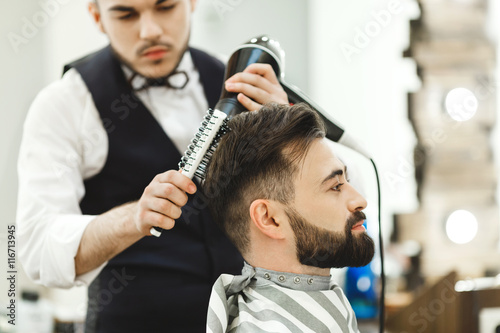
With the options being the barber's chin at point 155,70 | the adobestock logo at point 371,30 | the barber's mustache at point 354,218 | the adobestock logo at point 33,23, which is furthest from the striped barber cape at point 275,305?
the adobestock logo at point 371,30

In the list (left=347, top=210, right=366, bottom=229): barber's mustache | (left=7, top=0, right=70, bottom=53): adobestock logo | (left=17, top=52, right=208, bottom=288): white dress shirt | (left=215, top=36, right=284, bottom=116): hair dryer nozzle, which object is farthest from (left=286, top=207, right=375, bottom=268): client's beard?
(left=7, top=0, right=70, bottom=53): adobestock logo

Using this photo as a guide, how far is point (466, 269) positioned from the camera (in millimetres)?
2652

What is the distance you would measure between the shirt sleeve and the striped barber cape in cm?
44

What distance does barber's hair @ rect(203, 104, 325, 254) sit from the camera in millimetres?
1289

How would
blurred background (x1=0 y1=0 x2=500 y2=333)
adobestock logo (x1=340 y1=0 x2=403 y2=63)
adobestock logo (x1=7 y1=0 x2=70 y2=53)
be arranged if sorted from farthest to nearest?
1. adobestock logo (x1=340 y1=0 x2=403 y2=63)
2. adobestock logo (x1=7 y1=0 x2=70 y2=53)
3. blurred background (x1=0 y1=0 x2=500 y2=333)

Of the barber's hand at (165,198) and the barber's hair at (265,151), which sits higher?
the barber's hair at (265,151)

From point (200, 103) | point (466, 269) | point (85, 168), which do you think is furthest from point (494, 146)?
point (85, 168)

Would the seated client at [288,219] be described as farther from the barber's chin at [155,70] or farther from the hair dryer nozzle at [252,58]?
the barber's chin at [155,70]

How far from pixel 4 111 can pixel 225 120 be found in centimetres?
201

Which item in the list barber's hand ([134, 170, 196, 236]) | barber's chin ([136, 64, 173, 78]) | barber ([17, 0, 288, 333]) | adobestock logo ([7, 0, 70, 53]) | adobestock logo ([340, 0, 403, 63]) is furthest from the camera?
adobestock logo ([340, 0, 403, 63])

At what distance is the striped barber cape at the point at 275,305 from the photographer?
48.7 inches

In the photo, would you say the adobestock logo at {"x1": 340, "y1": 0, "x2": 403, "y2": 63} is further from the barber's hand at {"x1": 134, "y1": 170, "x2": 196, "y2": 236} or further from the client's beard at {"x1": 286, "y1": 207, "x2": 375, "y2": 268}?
the barber's hand at {"x1": 134, "y1": 170, "x2": 196, "y2": 236}

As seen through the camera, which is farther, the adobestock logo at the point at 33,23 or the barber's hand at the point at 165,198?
the adobestock logo at the point at 33,23

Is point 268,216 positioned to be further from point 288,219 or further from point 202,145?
point 202,145
